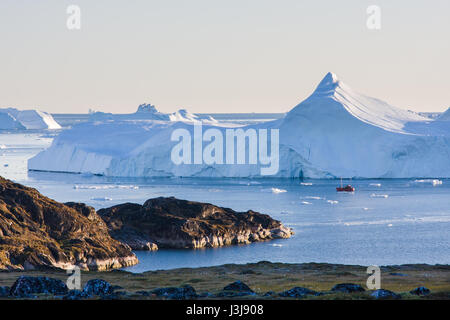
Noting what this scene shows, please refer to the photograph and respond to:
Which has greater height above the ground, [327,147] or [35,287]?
[327,147]

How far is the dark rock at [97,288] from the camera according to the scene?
2156 centimetres

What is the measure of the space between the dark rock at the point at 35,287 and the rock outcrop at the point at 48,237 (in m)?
12.2

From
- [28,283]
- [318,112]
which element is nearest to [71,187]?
[318,112]

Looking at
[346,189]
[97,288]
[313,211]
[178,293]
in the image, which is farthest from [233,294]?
[346,189]

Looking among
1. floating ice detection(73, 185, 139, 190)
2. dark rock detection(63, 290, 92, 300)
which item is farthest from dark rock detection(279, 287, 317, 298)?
floating ice detection(73, 185, 139, 190)

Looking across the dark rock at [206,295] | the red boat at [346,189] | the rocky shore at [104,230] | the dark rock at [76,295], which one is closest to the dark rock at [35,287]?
the dark rock at [76,295]

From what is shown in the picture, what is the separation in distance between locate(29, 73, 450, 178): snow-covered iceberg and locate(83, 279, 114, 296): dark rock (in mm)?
66184

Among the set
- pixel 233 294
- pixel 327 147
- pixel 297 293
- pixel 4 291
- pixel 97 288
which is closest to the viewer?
pixel 97 288

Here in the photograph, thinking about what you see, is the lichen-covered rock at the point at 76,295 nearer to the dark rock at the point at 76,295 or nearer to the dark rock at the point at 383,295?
the dark rock at the point at 76,295

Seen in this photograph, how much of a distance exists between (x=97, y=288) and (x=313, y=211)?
148 feet

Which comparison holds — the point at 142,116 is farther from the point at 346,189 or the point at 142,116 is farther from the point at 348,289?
the point at 348,289

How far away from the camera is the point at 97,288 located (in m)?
21.7

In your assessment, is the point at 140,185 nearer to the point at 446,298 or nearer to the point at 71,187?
the point at 71,187
